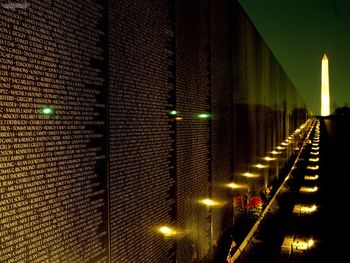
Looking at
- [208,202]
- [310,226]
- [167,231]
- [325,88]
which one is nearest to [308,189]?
[310,226]

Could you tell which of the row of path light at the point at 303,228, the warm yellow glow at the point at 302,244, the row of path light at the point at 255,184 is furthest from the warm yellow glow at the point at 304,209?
the warm yellow glow at the point at 302,244

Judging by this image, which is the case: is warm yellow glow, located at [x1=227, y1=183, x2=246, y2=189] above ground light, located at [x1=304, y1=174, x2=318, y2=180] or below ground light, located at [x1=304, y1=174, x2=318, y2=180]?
above

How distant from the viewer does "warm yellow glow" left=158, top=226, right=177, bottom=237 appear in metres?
5.40

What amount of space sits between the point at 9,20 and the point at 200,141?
503 cm

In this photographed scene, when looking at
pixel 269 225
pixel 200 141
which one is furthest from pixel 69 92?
pixel 269 225

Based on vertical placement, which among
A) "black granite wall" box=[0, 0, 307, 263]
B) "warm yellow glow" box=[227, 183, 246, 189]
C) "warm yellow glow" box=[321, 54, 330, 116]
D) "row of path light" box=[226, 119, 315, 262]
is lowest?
"row of path light" box=[226, 119, 315, 262]

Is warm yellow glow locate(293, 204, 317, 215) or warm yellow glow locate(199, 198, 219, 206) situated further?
warm yellow glow locate(293, 204, 317, 215)

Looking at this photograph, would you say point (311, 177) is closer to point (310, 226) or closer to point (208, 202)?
point (310, 226)

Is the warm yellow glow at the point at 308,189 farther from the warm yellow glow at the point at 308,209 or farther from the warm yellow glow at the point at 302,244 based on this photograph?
the warm yellow glow at the point at 302,244

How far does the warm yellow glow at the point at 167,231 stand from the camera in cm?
540

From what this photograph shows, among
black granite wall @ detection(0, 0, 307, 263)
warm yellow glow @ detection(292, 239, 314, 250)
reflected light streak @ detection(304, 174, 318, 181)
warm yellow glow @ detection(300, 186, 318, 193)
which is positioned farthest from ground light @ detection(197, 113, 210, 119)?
reflected light streak @ detection(304, 174, 318, 181)

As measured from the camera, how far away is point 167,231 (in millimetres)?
5574

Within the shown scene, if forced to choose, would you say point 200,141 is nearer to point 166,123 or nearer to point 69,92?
point 166,123

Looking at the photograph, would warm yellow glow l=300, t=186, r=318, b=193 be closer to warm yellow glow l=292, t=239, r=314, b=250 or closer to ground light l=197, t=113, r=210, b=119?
warm yellow glow l=292, t=239, r=314, b=250
